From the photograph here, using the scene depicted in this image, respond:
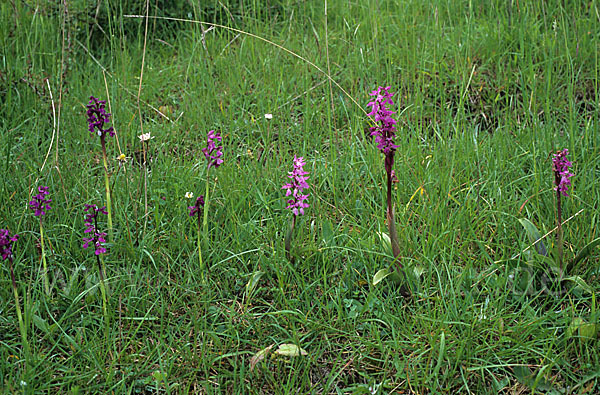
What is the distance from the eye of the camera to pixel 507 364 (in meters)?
1.89

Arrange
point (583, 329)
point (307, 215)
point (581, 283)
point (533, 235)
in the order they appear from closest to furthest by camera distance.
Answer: point (583, 329), point (581, 283), point (533, 235), point (307, 215)

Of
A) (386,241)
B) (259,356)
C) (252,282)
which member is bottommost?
(259,356)

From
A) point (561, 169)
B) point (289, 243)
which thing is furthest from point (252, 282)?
point (561, 169)

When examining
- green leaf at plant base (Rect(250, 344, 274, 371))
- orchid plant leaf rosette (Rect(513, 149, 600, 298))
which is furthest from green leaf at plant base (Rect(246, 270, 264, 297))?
orchid plant leaf rosette (Rect(513, 149, 600, 298))

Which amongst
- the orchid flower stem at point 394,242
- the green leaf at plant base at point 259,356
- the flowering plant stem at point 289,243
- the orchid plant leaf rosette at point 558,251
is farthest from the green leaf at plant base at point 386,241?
the green leaf at plant base at point 259,356

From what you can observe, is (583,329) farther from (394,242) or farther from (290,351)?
(290,351)

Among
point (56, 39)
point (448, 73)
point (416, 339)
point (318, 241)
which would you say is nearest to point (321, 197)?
point (318, 241)

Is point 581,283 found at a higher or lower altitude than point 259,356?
higher

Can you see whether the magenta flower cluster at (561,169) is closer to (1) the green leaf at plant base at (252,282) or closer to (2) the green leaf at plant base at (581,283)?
(2) the green leaf at plant base at (581,283)

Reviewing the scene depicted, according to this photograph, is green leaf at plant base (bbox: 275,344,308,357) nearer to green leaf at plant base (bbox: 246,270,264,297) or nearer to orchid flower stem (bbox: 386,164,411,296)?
green leaf at plant base (bbox: 246,270,264,297)

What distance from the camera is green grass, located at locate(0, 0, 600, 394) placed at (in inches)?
76.2

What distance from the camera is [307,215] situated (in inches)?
98.9

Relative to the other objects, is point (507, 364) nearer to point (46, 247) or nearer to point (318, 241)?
point (318, 241)

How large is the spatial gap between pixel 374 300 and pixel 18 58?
271cm
